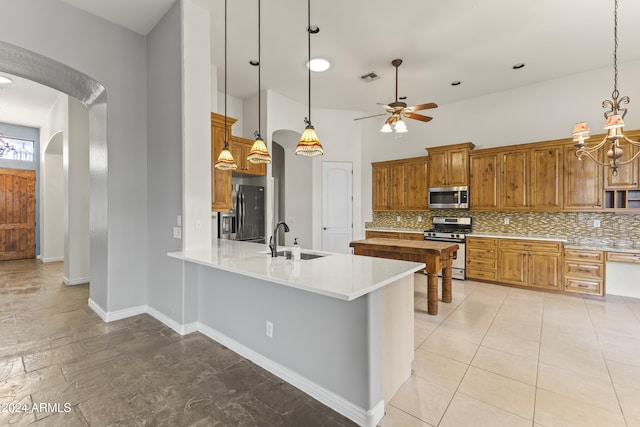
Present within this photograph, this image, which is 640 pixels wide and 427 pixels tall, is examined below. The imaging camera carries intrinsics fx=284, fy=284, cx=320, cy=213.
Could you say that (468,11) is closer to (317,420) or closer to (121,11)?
(121,11)

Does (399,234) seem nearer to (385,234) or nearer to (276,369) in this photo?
(385,234)

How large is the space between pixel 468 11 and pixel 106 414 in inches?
192

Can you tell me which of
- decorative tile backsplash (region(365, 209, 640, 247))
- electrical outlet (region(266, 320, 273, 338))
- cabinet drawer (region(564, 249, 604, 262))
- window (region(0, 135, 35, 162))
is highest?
window (region(0, 135, 35, 162))

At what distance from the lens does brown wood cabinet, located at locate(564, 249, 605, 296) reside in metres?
4.18

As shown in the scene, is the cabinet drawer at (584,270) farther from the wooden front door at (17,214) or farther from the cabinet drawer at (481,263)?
Answer: the wooden front door at (17,214)

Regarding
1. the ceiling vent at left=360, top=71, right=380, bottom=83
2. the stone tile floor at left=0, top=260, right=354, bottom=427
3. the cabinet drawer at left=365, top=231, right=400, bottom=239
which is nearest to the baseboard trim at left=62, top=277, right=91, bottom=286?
the stone tile floor at left=0, top=260, right=354, bottom=427

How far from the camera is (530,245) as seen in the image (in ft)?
15.4

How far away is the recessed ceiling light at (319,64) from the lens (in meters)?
4.21

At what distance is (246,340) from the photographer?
2.57m

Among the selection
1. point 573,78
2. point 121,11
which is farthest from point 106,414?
point 573,78

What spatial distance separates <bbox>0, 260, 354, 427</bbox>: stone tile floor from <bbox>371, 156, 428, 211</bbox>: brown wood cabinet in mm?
4764

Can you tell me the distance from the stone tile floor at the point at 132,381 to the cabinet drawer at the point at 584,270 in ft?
14.8

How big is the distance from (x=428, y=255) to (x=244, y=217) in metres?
2.91

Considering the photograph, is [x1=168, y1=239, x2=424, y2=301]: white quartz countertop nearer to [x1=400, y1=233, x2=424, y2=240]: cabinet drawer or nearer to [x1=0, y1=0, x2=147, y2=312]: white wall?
[x1=0, y1=0, x2=147, y2=312]: white wall
